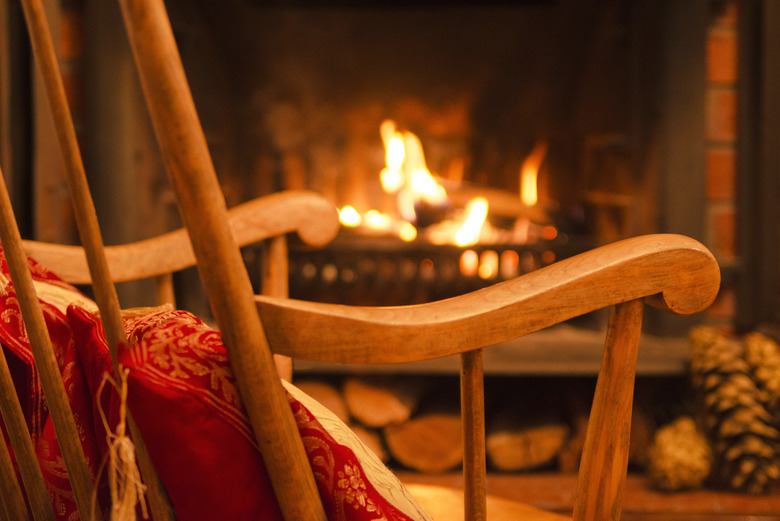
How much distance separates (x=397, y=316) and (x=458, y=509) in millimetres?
386

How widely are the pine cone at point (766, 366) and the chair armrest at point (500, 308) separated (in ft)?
3.51

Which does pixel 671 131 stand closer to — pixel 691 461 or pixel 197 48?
pixel 691 461

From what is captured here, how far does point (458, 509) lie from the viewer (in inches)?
29.5

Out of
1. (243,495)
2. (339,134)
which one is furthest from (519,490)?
(243,495)

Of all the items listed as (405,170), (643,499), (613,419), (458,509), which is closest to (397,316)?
(613,419)

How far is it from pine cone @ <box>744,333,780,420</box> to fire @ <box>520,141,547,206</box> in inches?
25.7

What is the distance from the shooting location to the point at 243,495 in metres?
0.41

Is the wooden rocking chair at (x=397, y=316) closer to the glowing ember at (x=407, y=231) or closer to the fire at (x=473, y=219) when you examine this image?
the glowing ember at (x=407, y=231)

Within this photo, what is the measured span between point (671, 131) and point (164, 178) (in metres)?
1.10

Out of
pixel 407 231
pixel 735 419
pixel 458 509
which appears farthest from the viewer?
pixel 407 231

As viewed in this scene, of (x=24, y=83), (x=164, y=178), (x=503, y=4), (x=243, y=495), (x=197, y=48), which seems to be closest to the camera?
(x=243, y=495)

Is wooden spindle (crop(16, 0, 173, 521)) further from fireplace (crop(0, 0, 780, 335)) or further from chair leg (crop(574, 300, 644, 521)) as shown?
fireplace (crop(0, 0, 780, 335))

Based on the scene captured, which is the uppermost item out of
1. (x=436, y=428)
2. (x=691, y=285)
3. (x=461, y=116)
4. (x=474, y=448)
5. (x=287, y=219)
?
(x=461, y=116)

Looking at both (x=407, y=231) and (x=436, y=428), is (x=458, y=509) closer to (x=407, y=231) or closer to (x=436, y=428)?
(x=436, y=428)
